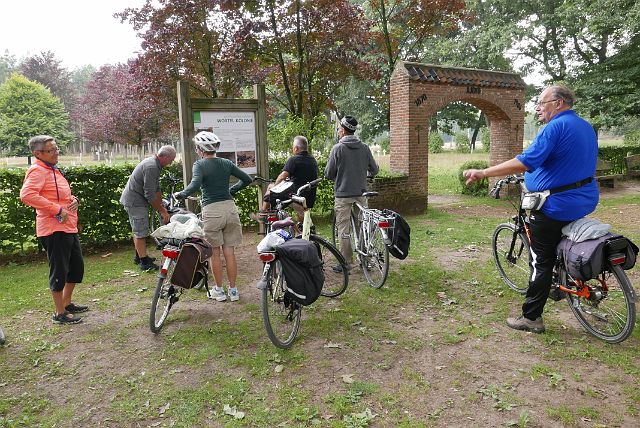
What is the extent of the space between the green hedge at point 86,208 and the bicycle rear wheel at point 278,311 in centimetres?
484

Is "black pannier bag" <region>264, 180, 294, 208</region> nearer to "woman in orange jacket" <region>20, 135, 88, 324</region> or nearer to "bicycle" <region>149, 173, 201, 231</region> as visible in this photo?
"bicycle" <region>149, 173, 201, 231</region>

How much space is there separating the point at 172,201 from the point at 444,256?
13.4 feet

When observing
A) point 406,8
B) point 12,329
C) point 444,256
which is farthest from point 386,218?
point 406,8

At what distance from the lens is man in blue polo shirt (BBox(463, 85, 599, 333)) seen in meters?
3.71

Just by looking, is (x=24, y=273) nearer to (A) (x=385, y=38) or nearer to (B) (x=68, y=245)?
(B) (x=68, y=245)

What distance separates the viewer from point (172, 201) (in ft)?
22.3

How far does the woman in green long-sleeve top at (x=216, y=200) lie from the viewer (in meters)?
4.82

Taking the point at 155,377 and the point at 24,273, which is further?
the point at 24,273

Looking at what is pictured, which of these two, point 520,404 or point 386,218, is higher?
point 386,218

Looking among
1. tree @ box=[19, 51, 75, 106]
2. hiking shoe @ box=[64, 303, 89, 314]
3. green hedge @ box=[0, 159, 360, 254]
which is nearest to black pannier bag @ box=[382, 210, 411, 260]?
hiking shoe @ box=[64, 303, 89, 314]

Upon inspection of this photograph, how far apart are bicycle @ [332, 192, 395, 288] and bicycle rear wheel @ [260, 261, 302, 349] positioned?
1.45 meters

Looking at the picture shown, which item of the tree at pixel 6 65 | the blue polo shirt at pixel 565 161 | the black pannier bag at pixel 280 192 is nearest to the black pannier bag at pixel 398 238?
the black pannier bag at pixel 280 192

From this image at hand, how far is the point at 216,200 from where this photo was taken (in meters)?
5.00

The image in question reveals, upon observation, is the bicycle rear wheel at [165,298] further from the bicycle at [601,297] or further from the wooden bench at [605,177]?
the wooden bench at [605,177]
